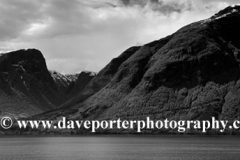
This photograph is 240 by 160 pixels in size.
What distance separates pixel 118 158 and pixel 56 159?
18.2 m

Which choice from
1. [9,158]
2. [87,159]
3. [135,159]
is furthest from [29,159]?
[135,159]

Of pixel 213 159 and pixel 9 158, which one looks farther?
pixel 9 158

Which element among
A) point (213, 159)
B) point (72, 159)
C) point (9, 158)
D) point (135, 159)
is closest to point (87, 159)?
point (72, 159)

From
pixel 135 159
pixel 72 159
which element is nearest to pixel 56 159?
pixel 72 159

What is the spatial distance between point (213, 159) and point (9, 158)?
60.2m

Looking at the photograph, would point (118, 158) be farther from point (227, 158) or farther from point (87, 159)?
point (227, 158)

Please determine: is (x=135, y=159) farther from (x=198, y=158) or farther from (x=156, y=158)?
(x=198, y=158)

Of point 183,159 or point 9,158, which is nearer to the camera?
point 183,159

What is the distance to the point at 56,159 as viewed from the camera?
131 meters

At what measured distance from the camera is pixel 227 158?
129875mm

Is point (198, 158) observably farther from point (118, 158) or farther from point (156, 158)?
point (118, 158)

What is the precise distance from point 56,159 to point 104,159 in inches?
544

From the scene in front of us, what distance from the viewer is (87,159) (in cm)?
12950

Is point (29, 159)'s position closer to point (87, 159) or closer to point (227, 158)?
point (87, 159)
